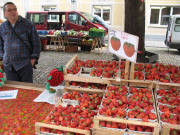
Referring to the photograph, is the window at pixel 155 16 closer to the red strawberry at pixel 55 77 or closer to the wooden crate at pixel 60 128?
the red strawberry at pixel 55 77

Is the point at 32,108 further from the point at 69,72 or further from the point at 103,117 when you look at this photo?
the point at 103,117

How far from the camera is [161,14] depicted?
1512 cm

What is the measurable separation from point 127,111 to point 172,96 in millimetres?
582

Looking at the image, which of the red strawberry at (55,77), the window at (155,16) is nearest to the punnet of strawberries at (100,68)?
the red strawberry at (55,77)

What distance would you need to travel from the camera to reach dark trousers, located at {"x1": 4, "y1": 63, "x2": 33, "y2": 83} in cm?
280

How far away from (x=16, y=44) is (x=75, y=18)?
8100 millimetres

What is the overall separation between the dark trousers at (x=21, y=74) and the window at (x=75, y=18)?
7864 millimetres

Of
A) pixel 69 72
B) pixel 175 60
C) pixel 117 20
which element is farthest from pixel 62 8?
pixel 69 72

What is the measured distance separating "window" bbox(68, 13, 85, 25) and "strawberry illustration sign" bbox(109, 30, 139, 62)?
28.2 feet

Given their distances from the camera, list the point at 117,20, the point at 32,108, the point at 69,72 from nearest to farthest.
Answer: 1. the point at 32,108
2. the point at 69,72
3. the point at 117,20

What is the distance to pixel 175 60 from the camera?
8.27 m

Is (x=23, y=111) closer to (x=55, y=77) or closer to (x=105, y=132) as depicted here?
(x=55, y=77)

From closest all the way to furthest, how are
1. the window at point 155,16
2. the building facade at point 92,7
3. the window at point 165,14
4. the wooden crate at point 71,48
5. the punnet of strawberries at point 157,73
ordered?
1. the punnet of strawberries at point 157,73
2. the wooden crate at point 71,48
3. the window at point 165,14
4. the window at point 155,16
5. the building facade at point 92,7

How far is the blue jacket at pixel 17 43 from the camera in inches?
104
